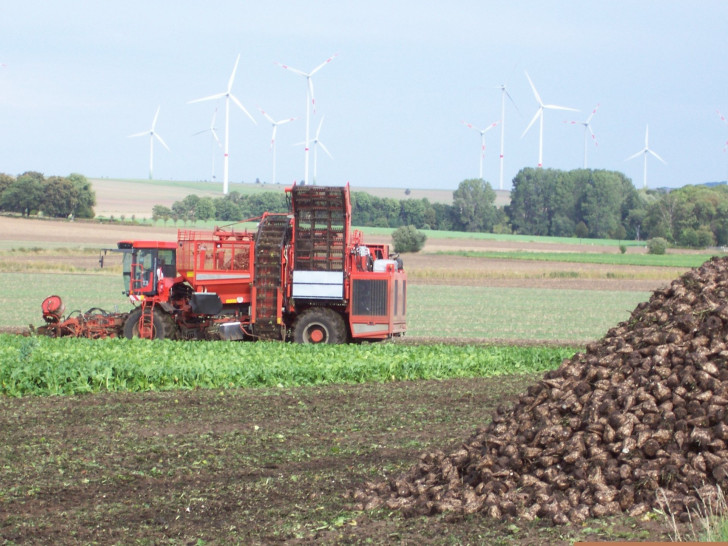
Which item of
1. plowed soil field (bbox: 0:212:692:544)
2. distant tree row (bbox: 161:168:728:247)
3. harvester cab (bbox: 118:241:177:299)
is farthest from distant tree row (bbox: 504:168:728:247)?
plowed soil field (bbox: 0:212:692:544)

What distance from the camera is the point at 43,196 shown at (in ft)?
322

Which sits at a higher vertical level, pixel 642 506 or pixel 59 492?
pixel 642 506

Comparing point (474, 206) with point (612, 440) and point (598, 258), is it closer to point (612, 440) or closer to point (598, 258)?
point (598, 258)

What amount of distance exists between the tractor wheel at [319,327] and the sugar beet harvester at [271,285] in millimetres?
22

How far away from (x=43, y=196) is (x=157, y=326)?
81.9m

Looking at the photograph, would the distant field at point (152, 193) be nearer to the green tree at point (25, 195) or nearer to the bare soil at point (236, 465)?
the green tree at point (25, 195)

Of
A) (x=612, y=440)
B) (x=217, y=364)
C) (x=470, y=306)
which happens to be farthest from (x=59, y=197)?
(x=612, y=440)

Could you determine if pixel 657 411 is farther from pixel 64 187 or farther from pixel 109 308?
pixel 64 187

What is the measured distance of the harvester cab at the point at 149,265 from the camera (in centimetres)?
2198

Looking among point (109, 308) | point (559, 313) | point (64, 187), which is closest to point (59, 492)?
point (109, 308)

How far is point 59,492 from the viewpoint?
9.28 meters

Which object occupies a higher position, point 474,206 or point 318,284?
point 474,206

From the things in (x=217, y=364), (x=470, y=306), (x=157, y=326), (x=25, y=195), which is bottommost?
(x=470, y=306)

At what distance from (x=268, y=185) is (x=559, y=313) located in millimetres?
139768
